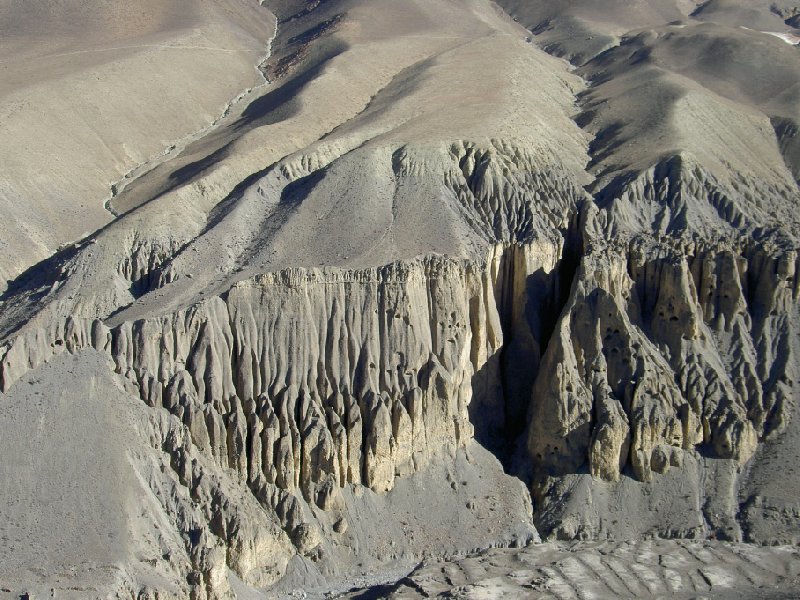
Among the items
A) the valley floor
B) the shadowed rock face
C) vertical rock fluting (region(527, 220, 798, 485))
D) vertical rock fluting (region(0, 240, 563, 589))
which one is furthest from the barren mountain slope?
vertical rock fluting (region(527, 220, 798, 485))

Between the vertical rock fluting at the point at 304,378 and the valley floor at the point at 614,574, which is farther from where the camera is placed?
the vertical rock fluting at the point at 304,378

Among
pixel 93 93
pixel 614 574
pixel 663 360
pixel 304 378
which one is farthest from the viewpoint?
pixel 93 93

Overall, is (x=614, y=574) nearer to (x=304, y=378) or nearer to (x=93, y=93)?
(x=304, y=378)

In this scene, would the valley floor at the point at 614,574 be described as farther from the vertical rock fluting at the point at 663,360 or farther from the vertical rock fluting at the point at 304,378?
the vertical rock fluting at the point at 663,360

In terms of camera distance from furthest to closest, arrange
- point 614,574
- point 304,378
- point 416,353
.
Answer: point 416,353 → point 304,378 → point 614,574

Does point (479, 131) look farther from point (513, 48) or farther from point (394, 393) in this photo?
point (513, 48)

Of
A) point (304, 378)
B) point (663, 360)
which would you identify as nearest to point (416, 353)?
point (304, 378)

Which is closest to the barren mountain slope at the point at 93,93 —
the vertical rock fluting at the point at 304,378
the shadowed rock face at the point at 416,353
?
the shadowed rock face at the point at 416,353

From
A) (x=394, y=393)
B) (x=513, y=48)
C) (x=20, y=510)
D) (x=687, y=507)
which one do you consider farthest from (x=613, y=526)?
(x=513, y=48)

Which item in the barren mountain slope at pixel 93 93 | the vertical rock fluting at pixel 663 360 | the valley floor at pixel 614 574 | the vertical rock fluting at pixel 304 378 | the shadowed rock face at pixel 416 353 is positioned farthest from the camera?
the barren mountain slope at pixel 93 93
